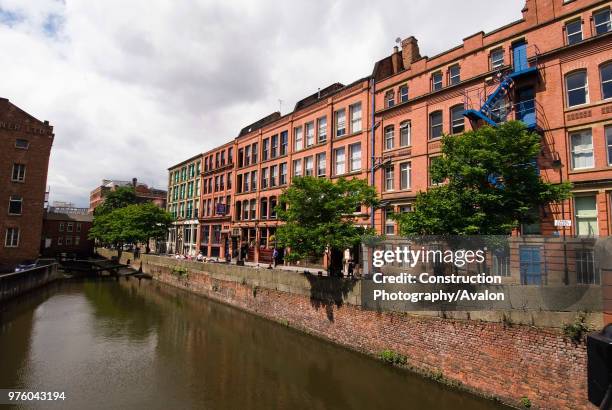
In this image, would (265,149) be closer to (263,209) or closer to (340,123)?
(263,209)

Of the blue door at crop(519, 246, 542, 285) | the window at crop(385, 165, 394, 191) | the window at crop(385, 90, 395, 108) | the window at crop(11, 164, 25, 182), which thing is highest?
the window at crop(385, 90, 395, 108)

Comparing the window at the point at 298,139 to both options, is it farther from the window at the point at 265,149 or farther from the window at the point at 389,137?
the window at the point at 389,137

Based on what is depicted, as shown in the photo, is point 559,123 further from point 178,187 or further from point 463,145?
point 178,187

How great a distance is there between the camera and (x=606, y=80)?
17859 millimetres

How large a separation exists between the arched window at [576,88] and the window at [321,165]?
1852cm

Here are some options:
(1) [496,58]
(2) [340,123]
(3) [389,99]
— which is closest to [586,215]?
(1) [496,58]

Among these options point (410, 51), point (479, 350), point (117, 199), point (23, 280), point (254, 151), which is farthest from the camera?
point (117, 199)

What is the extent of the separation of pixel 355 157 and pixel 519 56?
13.3 metres

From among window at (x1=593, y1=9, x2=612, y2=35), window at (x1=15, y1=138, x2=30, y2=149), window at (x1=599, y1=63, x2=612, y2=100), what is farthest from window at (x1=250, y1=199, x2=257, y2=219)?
window at (x1=593, y1=9, x2=612, y2=35)

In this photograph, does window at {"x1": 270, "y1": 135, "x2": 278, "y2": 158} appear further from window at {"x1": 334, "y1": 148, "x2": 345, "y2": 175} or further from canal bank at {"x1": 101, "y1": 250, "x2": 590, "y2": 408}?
canal bank at {"x1": 101, "y1": 250, "x2": 590, "y2": 408}

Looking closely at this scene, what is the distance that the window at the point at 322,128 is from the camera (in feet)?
110

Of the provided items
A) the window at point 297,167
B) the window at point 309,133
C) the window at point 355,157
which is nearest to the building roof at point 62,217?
the window at point 297,167

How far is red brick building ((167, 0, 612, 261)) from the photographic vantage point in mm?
18078

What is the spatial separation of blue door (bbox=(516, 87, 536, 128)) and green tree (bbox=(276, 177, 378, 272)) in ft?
30.0
